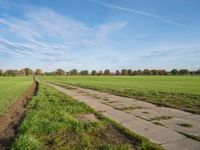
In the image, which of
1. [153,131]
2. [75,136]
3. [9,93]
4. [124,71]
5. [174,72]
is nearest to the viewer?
[75,136]

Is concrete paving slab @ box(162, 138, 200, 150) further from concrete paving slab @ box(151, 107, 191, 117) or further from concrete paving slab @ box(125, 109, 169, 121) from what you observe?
concrete paving slab @ box(151, 107, 191, 117)

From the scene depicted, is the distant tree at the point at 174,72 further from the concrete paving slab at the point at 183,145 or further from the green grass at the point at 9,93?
the concrete paving slab at the point at 183,145

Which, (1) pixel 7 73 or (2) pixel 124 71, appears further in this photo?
(2) pixel 124 71

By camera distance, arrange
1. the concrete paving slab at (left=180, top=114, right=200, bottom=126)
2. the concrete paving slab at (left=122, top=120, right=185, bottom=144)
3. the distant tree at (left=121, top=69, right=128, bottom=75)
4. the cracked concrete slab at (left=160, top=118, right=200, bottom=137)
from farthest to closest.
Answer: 1. the distant tree at (left=121, top=69, right=128, bottom=75)
2. the concrete paving slab at (left=180, top=114, right=200, bottom=126)
3. the cracked concrete slab at (left=160, top=118, right=200, bottom=137)
4. the concrete paving slab at (left=122, top=120, right=185, bottom=144)

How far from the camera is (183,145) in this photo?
510cm

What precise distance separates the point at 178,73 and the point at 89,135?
188 m

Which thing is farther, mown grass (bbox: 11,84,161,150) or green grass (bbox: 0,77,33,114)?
green grass (bbox: 0,77,33,114)

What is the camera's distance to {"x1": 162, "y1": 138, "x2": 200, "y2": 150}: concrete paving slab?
491 cm

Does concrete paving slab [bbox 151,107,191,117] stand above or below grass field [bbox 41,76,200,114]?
above

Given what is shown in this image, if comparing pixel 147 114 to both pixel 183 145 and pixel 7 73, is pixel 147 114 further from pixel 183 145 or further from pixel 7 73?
pixel 7 73

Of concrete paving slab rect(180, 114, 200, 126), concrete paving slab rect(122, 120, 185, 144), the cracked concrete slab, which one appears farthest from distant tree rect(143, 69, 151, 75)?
concrete paving slab rect(122, 120, 185, 144)

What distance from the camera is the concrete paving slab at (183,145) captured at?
4910 mm

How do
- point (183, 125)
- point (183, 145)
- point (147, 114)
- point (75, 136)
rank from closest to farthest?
1. point (183, 145)
2. point (75, 136)
3. point (183, 125)
4. point (147, 114)

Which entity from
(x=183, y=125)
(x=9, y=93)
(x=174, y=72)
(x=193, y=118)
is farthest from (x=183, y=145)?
(x=174, y=72)
